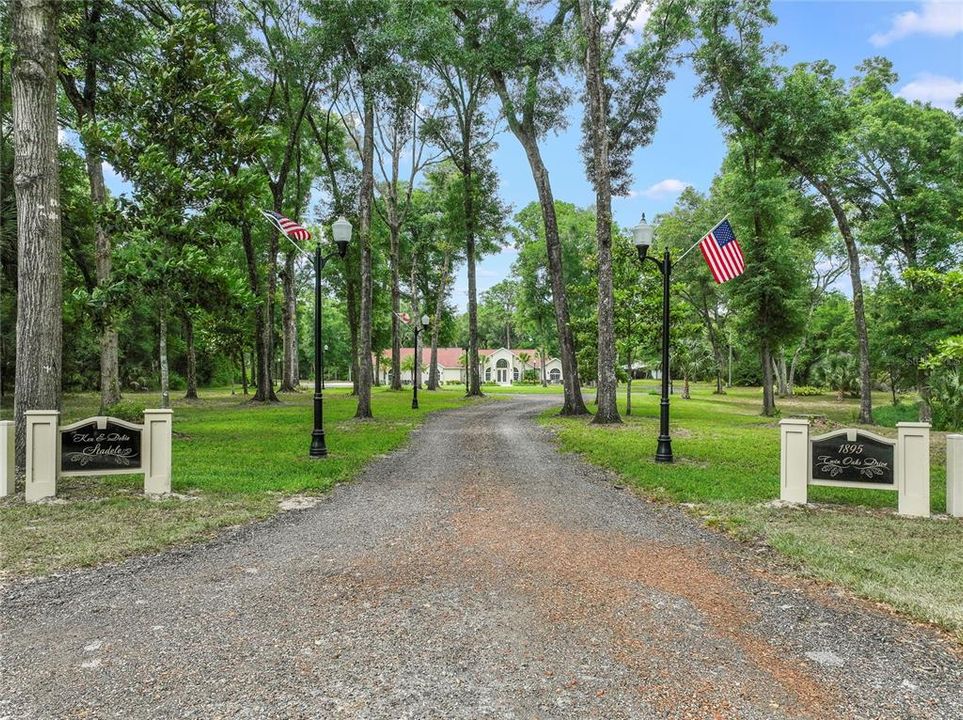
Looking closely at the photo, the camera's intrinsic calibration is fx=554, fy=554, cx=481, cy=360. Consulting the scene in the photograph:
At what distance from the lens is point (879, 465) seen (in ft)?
20.2

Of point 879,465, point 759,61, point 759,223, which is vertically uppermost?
point 759,61

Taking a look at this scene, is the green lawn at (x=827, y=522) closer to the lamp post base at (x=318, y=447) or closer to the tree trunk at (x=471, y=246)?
the lamp post base at (x=318, y=447)

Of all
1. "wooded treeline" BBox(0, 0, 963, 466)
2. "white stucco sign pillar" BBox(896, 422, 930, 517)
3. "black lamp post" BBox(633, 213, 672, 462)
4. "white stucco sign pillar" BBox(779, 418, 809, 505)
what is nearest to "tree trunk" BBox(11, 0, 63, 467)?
"wooded treeline" BBox(0, 0, 963, 466)

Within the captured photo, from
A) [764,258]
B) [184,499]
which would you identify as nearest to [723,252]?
[184,499]

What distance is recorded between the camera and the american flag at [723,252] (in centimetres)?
1106

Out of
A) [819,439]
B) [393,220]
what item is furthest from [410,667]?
[393,220]

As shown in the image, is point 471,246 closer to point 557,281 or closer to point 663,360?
point 557,281

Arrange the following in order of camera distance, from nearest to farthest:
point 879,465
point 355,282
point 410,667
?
point 410,667, point 879,465, point 355,282

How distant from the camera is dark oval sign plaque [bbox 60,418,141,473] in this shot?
6.46m

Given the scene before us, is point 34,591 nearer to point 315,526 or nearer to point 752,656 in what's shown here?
point 315,526

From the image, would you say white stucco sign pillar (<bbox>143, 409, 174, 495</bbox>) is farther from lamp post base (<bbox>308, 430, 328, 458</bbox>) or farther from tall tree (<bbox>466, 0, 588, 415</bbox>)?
tall tree (<bbox>466, 0, 588, 415</bbox>)

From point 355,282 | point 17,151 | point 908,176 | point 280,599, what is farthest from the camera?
point 355,282

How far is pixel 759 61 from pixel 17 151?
2136 cm

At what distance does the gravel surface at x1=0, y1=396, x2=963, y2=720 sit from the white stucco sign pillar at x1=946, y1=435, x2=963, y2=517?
9.42 feet
